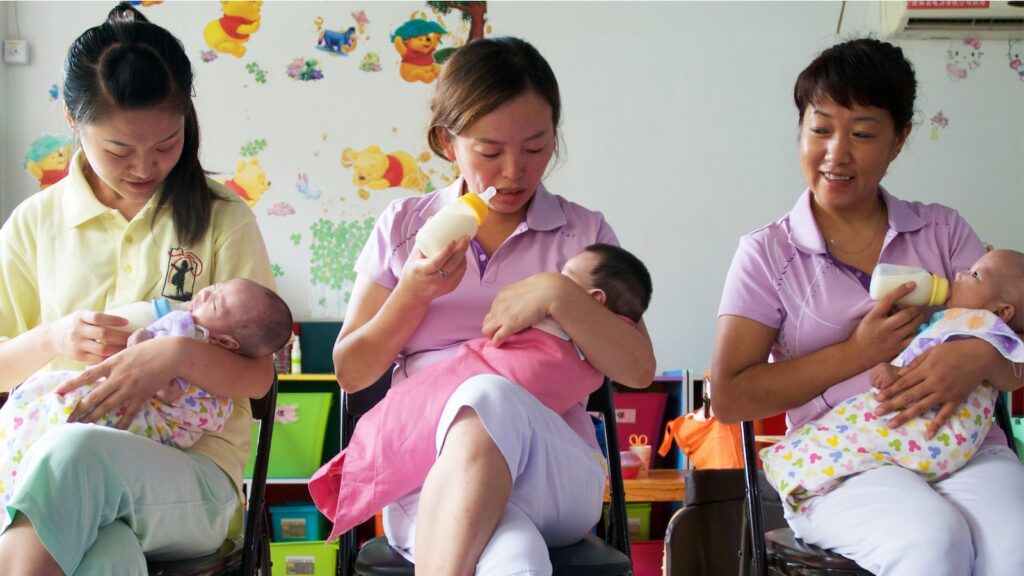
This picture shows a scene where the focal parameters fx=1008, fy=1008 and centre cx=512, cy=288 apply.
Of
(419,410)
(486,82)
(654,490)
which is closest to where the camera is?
→ (419,410)

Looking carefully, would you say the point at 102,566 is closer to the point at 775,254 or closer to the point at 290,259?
the point at 775,254

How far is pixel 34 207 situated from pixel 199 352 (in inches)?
20.4

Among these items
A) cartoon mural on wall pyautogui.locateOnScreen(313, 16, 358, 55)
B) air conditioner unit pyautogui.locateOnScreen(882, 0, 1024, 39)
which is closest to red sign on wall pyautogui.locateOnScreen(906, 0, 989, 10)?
air conditioner unit pyautogui.locateOnScreen(882, 0, 1024, 39)

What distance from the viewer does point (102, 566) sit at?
1.32 meters

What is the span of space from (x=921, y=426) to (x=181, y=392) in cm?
118

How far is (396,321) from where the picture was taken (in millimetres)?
1665

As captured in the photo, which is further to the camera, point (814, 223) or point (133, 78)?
point (814, 223)

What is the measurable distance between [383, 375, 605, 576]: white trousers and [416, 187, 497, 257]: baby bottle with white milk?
263 millimetres

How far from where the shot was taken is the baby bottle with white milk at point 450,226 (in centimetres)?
159

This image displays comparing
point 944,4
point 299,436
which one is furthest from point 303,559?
point 944,4

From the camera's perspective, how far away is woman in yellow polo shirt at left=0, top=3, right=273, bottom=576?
1328mm

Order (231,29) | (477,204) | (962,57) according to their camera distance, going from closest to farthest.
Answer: (477,204), (231,29), (962,57)

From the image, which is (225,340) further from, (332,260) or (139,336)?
(332,260)

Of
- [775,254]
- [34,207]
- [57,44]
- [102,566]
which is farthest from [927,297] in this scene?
[57,44]
